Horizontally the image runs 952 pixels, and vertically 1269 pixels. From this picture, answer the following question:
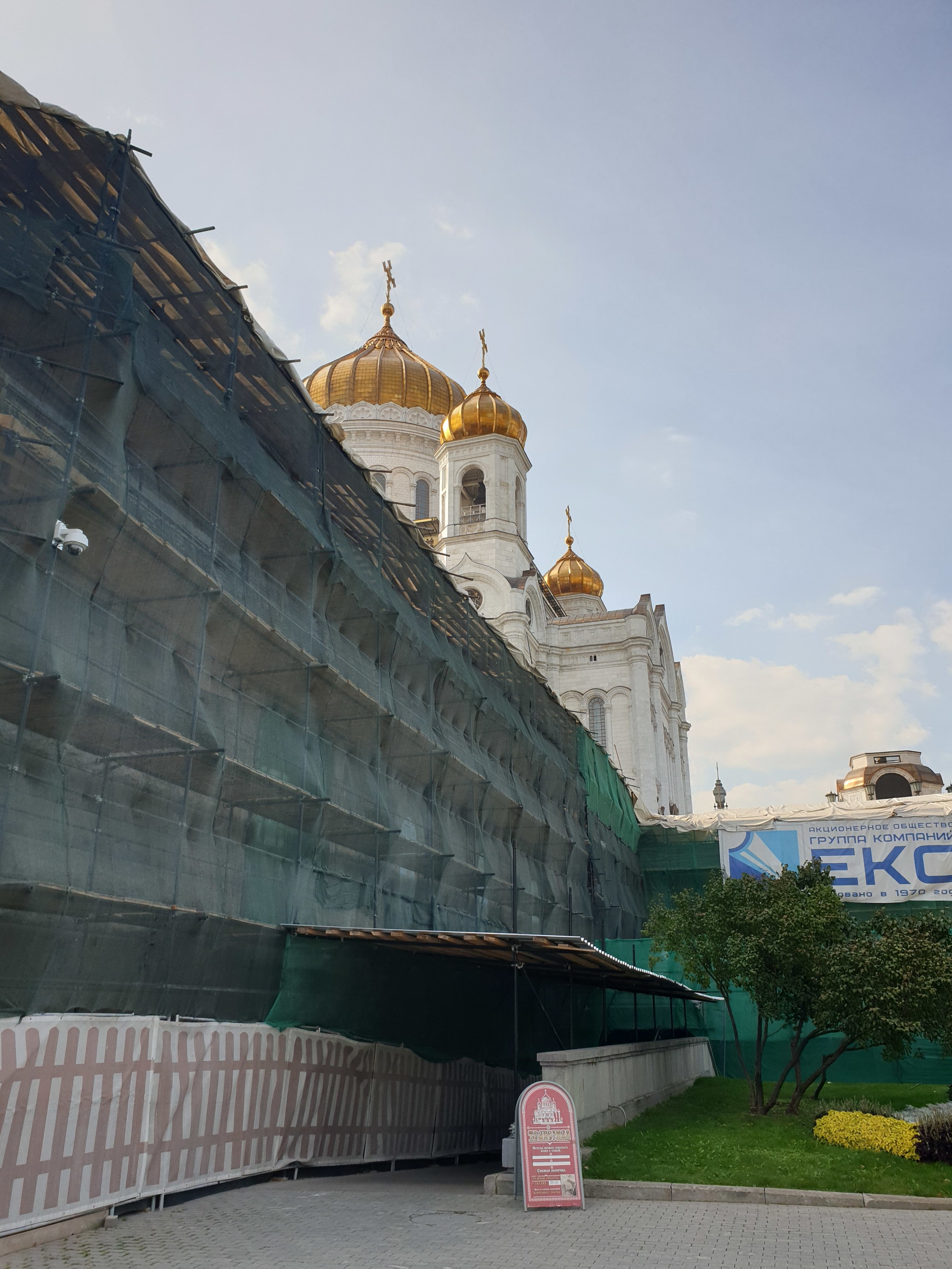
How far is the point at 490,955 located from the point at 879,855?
68.2ft

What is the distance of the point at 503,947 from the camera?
1223cm

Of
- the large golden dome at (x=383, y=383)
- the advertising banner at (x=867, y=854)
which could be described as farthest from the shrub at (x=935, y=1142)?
the large golden dome at (x=383, y=383)

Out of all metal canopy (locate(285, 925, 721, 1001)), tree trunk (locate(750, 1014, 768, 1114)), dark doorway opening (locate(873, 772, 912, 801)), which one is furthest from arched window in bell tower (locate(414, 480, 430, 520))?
metal canopy (locate(285, 925, 721, 1001))

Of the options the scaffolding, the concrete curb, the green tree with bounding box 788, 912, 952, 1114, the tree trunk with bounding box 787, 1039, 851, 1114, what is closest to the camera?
the scaffolding

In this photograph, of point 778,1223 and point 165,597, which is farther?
point 165,597

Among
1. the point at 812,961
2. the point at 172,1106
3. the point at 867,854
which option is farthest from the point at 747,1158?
the point at 867,854

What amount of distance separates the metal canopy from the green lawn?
77.9 inches

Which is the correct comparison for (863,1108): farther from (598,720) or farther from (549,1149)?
(598,720)

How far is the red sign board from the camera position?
10109 mm

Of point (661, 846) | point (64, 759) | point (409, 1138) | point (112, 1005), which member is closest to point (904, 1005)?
point (409, 1138)

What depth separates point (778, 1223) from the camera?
9.49 m

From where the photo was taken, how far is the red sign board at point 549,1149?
10.1m

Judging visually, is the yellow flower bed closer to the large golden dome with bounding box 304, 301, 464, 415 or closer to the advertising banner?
the advertising banner

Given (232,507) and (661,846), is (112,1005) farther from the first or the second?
(661,846)
